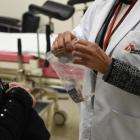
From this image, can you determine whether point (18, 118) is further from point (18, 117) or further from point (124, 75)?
point (124, 75)

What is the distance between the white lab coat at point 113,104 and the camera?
1.42 m

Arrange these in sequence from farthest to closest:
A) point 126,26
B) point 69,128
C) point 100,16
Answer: point 69,128
point 100,16
point 126,26

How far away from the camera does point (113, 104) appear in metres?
1.48

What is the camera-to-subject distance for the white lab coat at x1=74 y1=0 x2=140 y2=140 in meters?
1.42

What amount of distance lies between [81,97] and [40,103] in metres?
1.29

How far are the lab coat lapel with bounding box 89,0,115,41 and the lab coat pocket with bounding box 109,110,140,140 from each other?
36 centimetres

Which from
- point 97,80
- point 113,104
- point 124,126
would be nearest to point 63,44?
point 97,80

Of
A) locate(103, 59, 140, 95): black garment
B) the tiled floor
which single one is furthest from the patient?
A: the tiled floor

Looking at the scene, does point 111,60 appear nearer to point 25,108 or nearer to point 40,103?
point 25,108

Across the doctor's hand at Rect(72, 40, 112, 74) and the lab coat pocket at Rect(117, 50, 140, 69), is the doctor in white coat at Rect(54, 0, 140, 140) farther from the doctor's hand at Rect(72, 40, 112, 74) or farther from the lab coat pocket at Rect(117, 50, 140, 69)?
the doctor's hand at Rect(72, 40, 112, 74)

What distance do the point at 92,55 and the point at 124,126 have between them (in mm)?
378

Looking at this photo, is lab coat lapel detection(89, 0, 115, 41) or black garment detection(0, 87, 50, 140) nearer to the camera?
black garment detection(0, 87, 50, 140)

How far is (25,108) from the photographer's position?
1394 millimetres

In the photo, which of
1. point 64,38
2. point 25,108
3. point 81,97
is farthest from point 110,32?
point 25,108
